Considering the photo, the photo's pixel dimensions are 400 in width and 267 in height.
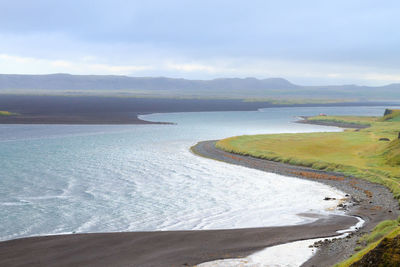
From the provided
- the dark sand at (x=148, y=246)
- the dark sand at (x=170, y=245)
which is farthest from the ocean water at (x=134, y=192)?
the dark sand at (x=170, y=245)

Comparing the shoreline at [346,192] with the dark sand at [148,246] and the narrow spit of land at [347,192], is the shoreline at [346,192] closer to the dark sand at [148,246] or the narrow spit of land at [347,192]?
the narrow spit of land at [347,192]

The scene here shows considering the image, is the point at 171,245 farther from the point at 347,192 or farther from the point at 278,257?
the point at 347,192

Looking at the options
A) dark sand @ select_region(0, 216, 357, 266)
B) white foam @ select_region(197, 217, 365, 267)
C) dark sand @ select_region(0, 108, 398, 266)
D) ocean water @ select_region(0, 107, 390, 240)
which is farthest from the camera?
ocean water @ select_region(0, 107, 390, 240)

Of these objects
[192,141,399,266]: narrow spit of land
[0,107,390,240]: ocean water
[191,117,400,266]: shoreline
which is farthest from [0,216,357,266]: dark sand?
[192,141,399,266]: narrow spit of land

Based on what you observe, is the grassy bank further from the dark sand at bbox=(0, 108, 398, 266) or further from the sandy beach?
the sandy beach

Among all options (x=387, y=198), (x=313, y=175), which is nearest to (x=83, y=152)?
(x=313, y=175)

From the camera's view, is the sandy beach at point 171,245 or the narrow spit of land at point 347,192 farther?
the narrow spit of land at point 347,192

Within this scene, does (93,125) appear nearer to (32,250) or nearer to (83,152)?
(83,152)

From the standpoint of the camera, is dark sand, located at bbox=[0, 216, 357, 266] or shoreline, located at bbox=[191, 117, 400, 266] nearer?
dark sand, located at bbox=[0, 216, 357, 266]
